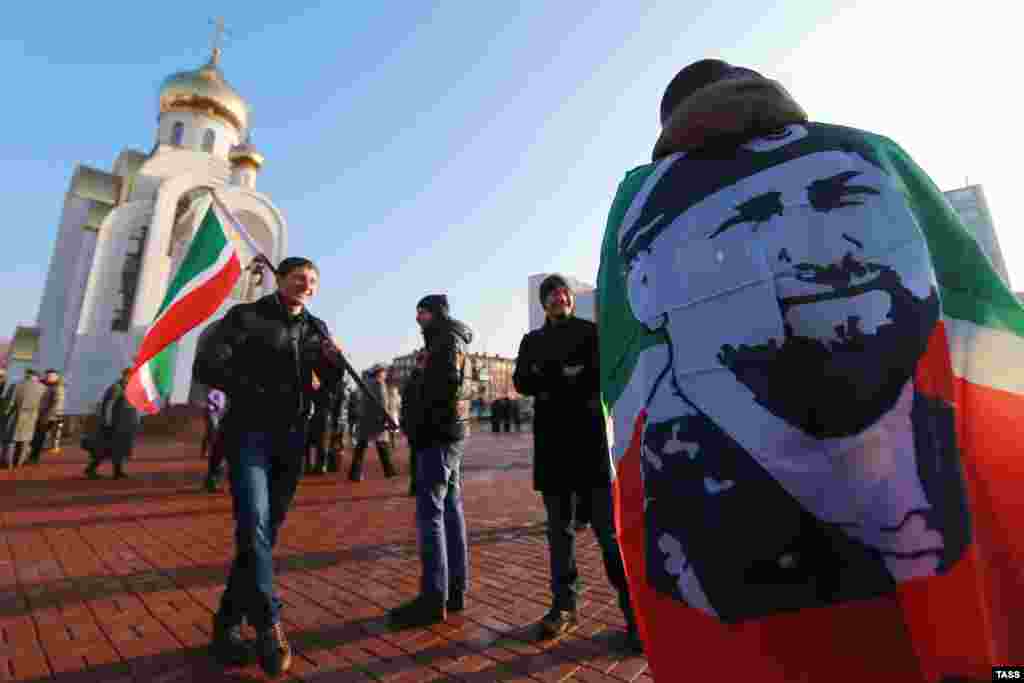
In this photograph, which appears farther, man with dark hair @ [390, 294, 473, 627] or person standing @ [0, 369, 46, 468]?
person standing @ [0, 369, 46, 468]

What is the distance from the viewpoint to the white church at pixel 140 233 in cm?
2341

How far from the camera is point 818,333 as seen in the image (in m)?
0.80

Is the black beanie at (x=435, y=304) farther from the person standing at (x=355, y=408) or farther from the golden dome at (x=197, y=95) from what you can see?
the golden dome at (x=197, y=95)

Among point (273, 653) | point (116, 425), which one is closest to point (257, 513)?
point (273, 653)

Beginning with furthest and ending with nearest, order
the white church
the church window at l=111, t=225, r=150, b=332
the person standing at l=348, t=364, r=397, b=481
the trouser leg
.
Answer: the church window at l=111, t=225, r=150, b=332
the white church
the person standing at l=348, t=364, r=397, b=481
the trouser leg

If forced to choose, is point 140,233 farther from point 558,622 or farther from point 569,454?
point 558,622

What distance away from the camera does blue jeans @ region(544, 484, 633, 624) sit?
2523mm

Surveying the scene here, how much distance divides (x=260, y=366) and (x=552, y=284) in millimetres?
1634

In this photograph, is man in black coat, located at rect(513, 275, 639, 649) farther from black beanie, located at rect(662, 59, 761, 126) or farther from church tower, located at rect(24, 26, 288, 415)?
church tower, located at rect(24, 26, 288, 415)

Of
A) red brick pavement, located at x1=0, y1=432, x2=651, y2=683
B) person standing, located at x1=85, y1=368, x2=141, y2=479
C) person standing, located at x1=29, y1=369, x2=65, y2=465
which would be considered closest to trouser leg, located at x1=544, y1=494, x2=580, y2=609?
red brick pavement, located at x1=0, y1=432, x2=651, y2=683

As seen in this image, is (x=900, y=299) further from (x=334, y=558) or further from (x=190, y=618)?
(x=334, y=558)

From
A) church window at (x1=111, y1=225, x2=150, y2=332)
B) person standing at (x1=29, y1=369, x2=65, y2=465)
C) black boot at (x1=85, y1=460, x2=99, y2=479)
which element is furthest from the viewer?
church window at (x1=111, y1=225, x2=150, y2=332)

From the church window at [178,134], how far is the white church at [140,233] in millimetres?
70

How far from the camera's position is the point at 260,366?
8.18 ft
